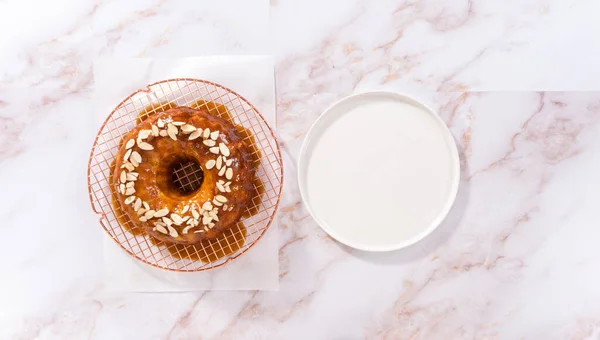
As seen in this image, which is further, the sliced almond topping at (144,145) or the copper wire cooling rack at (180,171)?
the copper wire cooling rack at (180,171)

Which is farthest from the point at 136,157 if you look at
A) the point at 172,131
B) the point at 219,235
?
the point at 219,235

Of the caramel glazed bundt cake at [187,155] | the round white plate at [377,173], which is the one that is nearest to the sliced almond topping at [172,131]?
the caramel glazed bundt cake at [187,155]

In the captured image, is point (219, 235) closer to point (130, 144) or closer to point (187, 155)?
point (187, 155)

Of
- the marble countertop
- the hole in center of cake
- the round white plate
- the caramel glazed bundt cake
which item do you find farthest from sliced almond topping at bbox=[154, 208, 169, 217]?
the round white plate

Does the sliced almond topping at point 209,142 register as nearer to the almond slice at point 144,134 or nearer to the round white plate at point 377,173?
the almond slice at point 144,134

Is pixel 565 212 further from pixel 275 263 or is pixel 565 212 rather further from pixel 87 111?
pixel 87 111

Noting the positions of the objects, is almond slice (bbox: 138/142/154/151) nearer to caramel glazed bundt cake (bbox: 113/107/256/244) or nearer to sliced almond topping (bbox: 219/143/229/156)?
caramel glazed bundt cake (bbox: 113/107/256/244)
